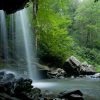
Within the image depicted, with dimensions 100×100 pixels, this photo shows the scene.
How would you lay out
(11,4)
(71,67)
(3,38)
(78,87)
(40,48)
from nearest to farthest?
(11,4) → (78,87) → (3,38) → (71,67) → (40,48)

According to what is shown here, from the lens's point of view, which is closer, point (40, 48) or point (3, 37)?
point (3, 37)

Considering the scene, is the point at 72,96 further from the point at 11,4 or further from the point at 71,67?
the point at 71,67

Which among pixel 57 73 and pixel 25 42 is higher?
pixel 25 42

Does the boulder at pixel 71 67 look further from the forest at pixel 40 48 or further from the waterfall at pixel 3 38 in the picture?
the waterfall at pixel 3 38

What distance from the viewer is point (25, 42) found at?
Result: 2705cm

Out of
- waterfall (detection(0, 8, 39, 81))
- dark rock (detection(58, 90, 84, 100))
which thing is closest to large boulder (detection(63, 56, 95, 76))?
waterfall (detection(0, 8, 39, 81))

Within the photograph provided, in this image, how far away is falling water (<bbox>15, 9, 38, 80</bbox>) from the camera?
25.0 metres

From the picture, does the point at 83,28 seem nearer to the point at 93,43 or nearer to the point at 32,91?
the point at 93,43

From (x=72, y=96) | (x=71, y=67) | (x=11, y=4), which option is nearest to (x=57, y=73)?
(x=71, y=67)

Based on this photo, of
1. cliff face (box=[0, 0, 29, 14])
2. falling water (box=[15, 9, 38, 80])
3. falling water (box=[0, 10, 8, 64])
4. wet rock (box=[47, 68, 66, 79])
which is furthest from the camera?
wet rock (box=[47, 68, 66, 79])

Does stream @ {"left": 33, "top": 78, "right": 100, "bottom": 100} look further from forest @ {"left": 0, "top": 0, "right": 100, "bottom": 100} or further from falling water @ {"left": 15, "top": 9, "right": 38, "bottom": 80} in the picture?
falling water @ {"left": 15, "top": 9, "right": 38, "bottom": 80}

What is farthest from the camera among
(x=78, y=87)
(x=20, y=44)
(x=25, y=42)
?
(x=25, y=42)

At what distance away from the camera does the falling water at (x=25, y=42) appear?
81.9ft

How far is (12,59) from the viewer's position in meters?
23.9
